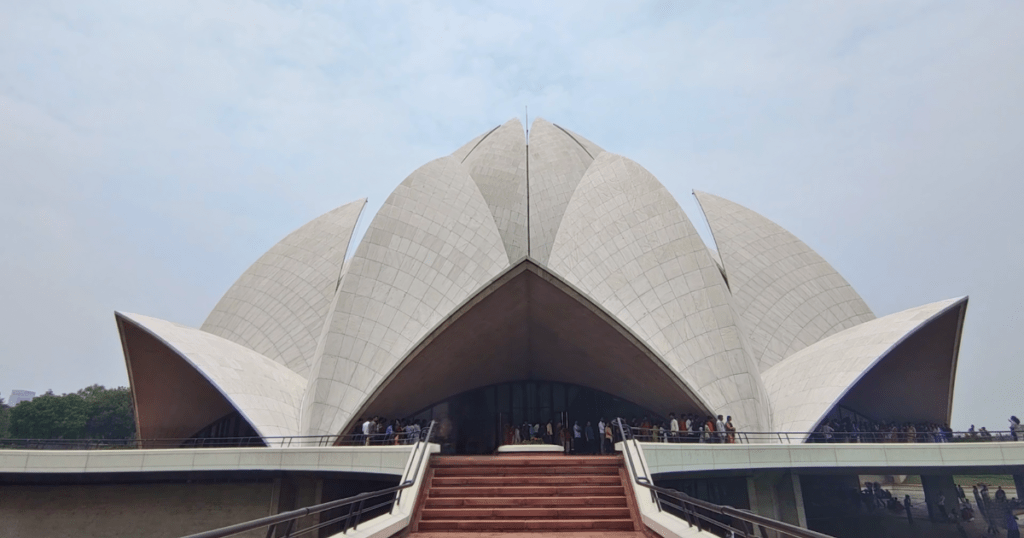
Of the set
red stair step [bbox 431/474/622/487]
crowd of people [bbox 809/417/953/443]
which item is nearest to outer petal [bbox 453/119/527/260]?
crowd of people [bbox 809/417/953/443]

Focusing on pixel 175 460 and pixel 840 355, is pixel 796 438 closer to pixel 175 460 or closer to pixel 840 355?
pixel 840 355

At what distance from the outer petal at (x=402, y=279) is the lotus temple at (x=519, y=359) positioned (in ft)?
0.22

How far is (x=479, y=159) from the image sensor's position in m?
27.2

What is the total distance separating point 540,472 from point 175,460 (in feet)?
29.5

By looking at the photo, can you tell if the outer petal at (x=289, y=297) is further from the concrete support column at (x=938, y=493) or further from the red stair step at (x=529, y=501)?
the concrete support column at (x=938, y=493)

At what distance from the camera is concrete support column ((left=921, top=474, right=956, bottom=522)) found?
59.0 ft

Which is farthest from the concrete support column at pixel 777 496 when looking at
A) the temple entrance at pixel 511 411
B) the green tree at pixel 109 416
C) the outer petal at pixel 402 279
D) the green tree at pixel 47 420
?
the green tree at pixel 109 416

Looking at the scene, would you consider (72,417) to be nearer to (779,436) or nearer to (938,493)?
(779,436)

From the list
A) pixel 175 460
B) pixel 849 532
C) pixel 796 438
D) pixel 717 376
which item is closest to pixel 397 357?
pixel 175 460

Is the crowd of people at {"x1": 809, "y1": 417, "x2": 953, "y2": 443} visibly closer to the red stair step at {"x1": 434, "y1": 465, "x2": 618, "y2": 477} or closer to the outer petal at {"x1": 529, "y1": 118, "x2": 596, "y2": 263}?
the red stair step at {"x1": 434, "y1": 465, "x2": 618, "y2": 477}

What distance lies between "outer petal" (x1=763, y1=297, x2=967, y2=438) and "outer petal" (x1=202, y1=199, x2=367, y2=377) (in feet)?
56.4

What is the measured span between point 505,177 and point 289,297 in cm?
1109

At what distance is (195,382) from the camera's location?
2030cm

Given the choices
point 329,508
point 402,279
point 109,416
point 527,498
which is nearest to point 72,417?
point 109,416
